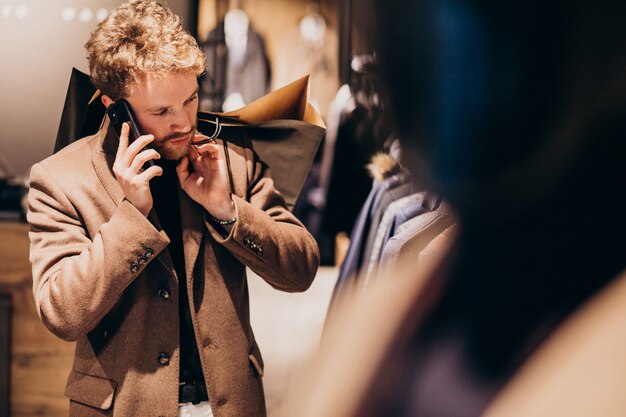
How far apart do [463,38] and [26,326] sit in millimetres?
1957

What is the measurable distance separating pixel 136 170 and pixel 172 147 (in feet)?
0.34

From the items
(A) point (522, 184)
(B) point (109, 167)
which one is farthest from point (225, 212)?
(A) point (522, 184)

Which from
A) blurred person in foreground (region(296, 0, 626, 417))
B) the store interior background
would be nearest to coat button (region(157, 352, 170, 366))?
blurred person in foreground (region(296, 0, 626, 417))

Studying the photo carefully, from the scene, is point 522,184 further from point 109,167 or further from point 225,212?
point 109,167

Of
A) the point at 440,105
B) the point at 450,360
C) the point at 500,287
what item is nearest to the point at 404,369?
the point at 450,360

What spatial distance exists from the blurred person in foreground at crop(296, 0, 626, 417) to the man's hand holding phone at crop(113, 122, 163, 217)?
53cm

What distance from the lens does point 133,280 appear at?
126cm

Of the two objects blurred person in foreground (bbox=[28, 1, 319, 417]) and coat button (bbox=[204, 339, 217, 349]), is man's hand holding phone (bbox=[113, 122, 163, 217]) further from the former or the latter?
coat button (bbox=[204, 339, 217, 349])

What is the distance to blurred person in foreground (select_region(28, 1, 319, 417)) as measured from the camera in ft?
3.88

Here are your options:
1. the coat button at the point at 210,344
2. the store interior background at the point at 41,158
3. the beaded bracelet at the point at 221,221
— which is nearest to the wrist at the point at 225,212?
the beaded bracelet at the point at 221,221

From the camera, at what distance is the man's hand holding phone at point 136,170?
3.84 ft

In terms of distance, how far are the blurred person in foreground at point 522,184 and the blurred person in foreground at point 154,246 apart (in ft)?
1.73

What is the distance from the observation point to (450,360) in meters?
0.84

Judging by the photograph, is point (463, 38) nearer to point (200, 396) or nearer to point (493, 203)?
point (493, 203)
